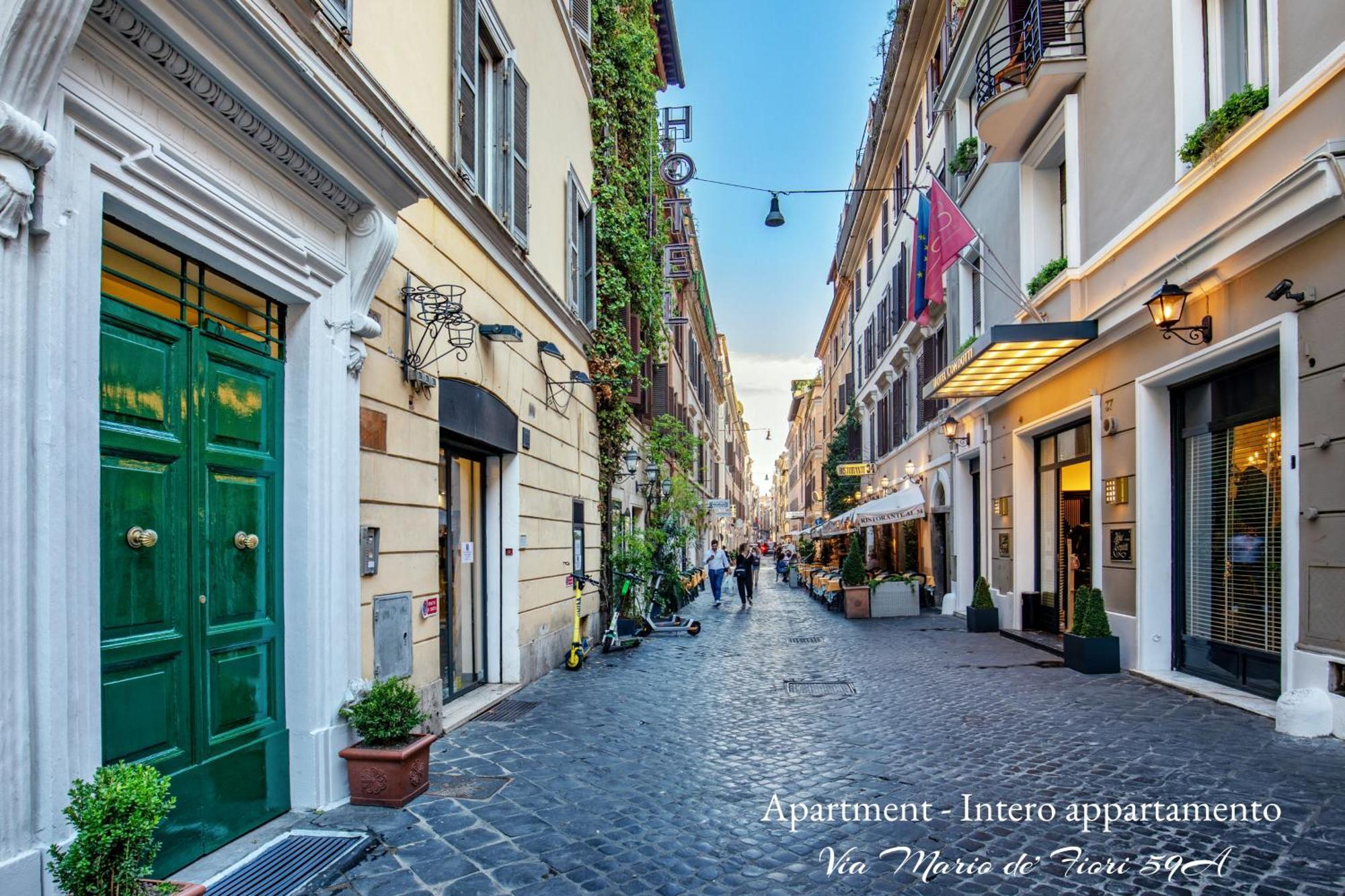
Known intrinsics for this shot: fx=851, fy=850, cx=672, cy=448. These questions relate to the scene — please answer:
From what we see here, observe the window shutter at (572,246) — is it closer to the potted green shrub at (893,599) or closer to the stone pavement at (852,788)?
the stone pavement at (852,788)

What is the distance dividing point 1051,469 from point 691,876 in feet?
34.8

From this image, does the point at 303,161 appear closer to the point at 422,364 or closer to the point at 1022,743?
the point at 422,364

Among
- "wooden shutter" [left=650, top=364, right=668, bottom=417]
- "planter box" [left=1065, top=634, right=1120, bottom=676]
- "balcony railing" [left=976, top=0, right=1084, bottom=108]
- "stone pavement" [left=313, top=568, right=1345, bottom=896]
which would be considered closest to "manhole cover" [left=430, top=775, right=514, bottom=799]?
"stone pavement" [left=313, top=568, right=1345, bottom=896]

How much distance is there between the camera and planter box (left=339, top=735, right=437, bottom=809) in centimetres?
489

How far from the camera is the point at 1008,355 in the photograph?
11328 mm

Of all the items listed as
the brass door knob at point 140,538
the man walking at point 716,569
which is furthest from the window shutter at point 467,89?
the man walking at point 716,569

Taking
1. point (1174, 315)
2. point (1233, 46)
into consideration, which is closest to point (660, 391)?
point (1174, 315)

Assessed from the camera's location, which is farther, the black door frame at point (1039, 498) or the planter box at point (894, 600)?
the planter box at point (894, 600)

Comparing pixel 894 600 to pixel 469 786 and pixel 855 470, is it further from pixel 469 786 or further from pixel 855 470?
pixel 469 786

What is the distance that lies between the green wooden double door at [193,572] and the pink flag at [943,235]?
386 inches

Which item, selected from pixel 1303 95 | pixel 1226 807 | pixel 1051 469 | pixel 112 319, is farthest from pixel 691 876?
pixel 1051 469

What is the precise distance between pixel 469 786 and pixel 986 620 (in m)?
10.8

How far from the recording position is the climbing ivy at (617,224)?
13.9 metres

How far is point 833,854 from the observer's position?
13.8 feet
